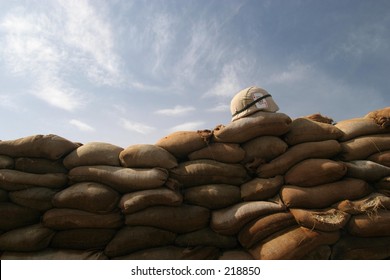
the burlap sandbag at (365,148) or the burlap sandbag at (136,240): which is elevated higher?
the burlap sandbag at (365,148)

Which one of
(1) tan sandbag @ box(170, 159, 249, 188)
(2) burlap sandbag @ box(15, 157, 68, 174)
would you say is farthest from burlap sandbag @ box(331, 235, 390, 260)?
(2) burlap sandbag @ box(15, 157, 68, 174)

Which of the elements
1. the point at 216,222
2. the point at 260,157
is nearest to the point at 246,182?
the point at 260,157

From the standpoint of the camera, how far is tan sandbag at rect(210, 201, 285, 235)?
8.13ft

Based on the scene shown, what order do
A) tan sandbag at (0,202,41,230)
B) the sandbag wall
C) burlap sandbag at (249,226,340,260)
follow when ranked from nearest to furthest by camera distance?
burlap sandbag at (249,226,340,260) < the sandbag wall < tan sandbag at (0,202,41,230)

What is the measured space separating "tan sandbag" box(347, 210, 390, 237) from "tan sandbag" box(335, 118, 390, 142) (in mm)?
967

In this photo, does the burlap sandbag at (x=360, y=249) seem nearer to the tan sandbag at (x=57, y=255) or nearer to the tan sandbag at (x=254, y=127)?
the tan sandbag at (x=254, y=127)

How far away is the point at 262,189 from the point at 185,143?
0.98 metres

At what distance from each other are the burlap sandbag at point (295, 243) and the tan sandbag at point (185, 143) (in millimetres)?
1250

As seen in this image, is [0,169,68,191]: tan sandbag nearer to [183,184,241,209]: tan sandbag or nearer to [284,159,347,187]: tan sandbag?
[183,184,241,209]: tan sandbag

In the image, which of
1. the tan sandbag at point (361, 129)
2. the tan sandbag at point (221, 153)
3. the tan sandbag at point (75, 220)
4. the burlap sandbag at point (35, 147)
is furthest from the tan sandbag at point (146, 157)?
the tan sandbag at point (361, 129)

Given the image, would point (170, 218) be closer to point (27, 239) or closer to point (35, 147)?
point (27, 239)

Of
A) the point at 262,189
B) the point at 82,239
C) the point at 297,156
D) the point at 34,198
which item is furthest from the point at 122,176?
the point at 297,156

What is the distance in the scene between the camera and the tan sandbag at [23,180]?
2.64m

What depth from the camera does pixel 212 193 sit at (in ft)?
8.69
